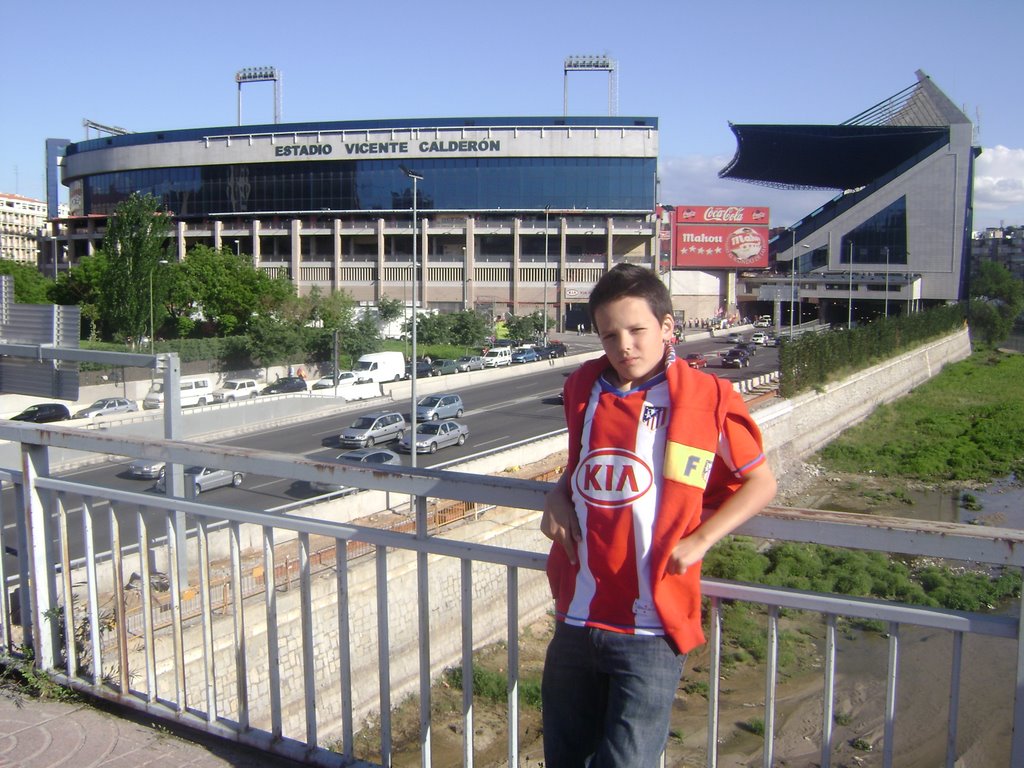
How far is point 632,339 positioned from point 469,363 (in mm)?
40600

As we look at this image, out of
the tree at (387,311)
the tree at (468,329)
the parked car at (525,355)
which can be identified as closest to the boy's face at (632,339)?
the parked car at (525,355)

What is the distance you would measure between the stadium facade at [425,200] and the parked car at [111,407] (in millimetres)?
31796

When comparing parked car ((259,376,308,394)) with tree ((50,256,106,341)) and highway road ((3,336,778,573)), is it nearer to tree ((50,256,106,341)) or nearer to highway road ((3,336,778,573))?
highway road ((3,336,778,573))

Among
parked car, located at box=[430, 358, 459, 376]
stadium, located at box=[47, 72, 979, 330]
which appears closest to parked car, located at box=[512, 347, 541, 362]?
parked car, located at box=[430, 358, 459, 376]

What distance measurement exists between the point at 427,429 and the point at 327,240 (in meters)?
44.3

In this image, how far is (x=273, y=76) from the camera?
76.3 meters

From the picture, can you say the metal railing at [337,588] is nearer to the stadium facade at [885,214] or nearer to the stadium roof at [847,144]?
the stadium facade at [885,214]

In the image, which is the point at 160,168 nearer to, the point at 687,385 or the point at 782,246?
the point at 782,246

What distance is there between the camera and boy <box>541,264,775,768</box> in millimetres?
1974

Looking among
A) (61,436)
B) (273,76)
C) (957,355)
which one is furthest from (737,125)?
(61,436)

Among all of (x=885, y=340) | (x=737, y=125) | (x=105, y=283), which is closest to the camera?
(x=105, y=283)

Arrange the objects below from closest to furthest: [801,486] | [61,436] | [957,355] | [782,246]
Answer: [61,436] < [801,486] < [957,355] < [782,246]

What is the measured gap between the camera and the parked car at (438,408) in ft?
91.5

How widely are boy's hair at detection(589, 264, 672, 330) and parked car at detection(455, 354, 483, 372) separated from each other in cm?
3947
